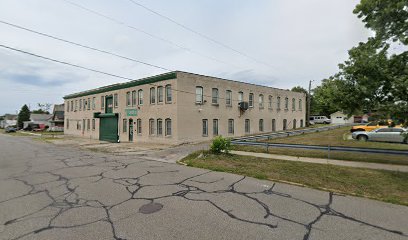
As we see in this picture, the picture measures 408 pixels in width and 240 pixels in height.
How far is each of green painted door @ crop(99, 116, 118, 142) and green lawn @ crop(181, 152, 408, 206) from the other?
20.1 m

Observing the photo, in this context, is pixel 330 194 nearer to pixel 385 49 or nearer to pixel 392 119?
pixel 392 119

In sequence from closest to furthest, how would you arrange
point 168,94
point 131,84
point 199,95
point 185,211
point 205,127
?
point 185,211, point 168,94, point 199,95, point 205,127, point 131,84

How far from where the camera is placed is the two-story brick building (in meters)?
21.7

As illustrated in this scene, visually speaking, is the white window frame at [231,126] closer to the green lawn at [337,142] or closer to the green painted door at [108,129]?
the green lawn at [337,142]

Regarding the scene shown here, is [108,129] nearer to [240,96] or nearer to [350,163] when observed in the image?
[240,96]

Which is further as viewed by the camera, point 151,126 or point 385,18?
point 151,126

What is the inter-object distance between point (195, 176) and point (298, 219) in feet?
15.0

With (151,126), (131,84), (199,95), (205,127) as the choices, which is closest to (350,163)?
(205,127)

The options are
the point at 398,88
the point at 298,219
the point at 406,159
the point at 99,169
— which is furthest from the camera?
the point at 406,159

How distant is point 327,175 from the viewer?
27.6 feet

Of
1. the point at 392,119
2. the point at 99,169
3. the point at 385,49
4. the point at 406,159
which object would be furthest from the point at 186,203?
the point at 406,159

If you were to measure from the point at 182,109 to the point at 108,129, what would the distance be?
13.9m

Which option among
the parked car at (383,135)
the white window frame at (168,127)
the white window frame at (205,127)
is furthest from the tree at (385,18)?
the white window frame at (168,127)

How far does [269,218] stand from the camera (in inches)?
189
